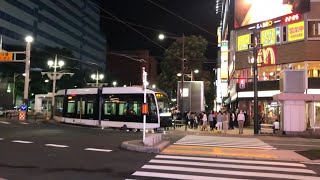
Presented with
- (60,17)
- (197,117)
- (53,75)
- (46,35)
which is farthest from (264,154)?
(60,17)

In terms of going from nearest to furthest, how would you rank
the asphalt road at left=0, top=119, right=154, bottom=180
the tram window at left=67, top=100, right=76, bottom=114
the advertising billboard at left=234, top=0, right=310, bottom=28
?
the asphalt road at left=0, top=119, right=154, bottom=180 → the tram window at left=67, top=100, right=76, bottom=114 → the advertising billboard at left=234, top=0, right=310, bottom=28

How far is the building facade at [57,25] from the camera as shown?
8956 centimetres

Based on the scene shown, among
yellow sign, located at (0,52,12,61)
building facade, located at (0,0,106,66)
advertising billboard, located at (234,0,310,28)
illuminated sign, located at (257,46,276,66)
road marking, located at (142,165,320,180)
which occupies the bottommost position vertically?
road marking, located at (142,165,320,180)

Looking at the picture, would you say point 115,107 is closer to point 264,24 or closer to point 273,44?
point 273,44

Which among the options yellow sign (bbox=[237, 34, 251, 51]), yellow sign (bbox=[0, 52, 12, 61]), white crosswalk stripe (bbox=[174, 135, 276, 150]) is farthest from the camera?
yellow sign (bbox=[237, 34, 251, 51])

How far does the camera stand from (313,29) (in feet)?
126

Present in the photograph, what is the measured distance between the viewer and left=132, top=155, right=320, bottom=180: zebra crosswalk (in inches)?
467

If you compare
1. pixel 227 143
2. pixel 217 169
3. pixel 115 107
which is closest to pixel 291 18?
pixel 115 107

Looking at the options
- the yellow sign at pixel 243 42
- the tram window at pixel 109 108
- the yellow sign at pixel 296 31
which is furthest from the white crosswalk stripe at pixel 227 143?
the yellow sign at pixel 243 42

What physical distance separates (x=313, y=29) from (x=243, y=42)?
956 centimetres

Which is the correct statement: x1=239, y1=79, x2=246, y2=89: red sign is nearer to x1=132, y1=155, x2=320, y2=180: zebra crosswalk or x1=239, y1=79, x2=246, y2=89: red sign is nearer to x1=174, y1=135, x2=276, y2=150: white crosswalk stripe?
x1=174, y1=135, x2=276, y2=150: white crosswalk stripe

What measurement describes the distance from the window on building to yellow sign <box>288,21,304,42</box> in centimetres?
68

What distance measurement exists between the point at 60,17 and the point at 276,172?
112m

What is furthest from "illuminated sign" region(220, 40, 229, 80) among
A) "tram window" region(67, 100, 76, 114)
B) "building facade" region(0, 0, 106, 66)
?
"building facade" region(0, 0, 106, 66)
